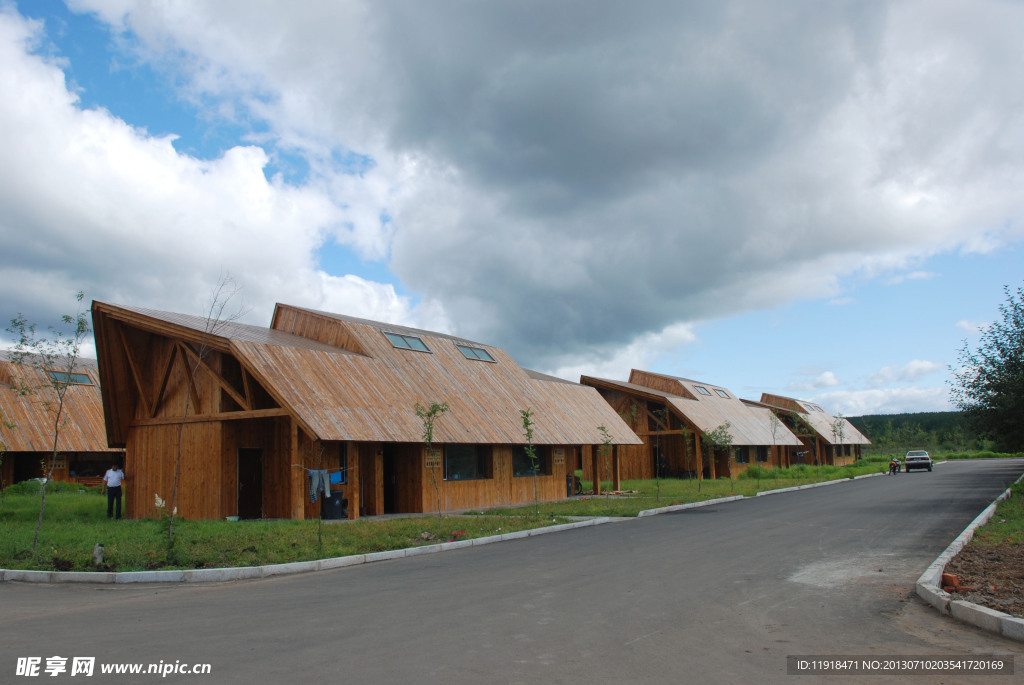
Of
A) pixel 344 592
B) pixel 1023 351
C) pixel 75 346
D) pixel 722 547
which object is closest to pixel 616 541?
pixel 722 547

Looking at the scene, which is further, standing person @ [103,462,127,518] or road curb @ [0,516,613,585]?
standing person @ [103,462,127,518]

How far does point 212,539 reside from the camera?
14.8 meters

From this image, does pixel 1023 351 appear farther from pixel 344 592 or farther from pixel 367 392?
pixel 344 592

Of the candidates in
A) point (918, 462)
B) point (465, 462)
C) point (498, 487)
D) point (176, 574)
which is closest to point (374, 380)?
point (465, 462)

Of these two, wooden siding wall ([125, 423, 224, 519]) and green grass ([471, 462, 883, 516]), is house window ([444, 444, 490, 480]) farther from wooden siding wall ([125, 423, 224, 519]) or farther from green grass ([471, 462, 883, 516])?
wooden siding wall ([125, 423, 224, 519])

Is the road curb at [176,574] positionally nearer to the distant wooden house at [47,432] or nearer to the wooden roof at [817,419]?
the distant wooden house at [47,432]

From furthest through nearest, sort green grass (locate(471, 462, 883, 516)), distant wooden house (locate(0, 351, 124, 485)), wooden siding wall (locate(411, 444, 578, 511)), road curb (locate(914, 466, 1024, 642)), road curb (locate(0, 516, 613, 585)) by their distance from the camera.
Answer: distant wooden house (locate(0, 351, 124, 485))
wooden siding wall (locate(411, 444, 578, 511))
green grass (locate(471, 462, 883, 516))
road curb (locate(0, 516, 613, 585))
road curb (locate(914, 466, 1024, 642))

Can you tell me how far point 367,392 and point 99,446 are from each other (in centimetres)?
2230

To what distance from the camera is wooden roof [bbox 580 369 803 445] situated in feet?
147

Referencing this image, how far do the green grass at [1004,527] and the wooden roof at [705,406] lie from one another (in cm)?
2311

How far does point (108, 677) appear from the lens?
241 inches

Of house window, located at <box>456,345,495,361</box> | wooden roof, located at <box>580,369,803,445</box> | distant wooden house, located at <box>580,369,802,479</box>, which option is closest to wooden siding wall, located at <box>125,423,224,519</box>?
house window, located at <box>456,345,495,361</box>

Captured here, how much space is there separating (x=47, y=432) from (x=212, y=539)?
2577 cm

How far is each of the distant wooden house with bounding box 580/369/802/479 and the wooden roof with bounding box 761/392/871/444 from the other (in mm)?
17535
